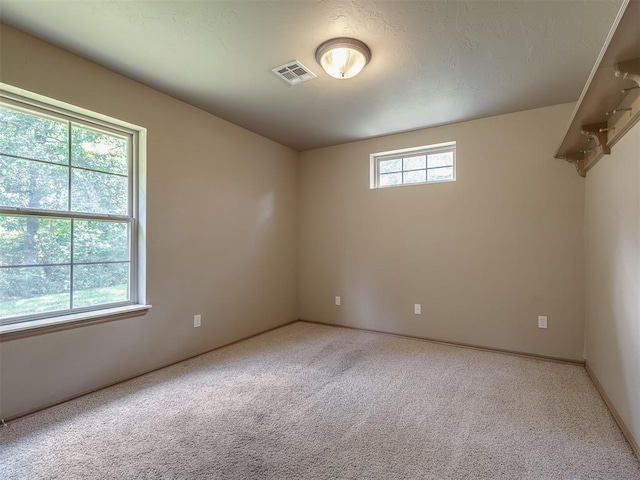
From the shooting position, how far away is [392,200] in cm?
395

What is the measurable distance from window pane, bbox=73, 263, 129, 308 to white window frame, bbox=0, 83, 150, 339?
4 cm

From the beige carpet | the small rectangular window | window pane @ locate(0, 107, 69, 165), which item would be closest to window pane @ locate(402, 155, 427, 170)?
the small rectangular window

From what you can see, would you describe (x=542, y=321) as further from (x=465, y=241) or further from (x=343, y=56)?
(x=343, y=56)

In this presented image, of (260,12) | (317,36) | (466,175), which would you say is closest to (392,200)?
(466,175)

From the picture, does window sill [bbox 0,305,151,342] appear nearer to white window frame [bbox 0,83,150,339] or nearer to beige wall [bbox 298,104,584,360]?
white window frame [bbox 0,83,150,339]

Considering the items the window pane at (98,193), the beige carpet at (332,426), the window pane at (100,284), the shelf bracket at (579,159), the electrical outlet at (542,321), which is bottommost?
the beige carpet at (332,426)

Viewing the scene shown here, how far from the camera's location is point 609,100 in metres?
1.89

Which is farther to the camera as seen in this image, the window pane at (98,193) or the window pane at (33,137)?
the window pane at (98,193)

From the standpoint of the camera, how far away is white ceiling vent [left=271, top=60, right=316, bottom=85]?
237 centimetres

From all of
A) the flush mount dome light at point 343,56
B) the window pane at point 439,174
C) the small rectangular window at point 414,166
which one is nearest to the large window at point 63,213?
the flush mount dome light at point 343,56

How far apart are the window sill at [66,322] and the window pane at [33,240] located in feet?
1.36

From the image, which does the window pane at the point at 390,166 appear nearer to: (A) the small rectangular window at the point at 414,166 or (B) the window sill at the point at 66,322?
A: (A) the small rectangular window at the point at 414,166

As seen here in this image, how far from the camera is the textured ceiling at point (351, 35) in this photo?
182cm

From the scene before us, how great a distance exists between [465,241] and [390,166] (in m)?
1.33
